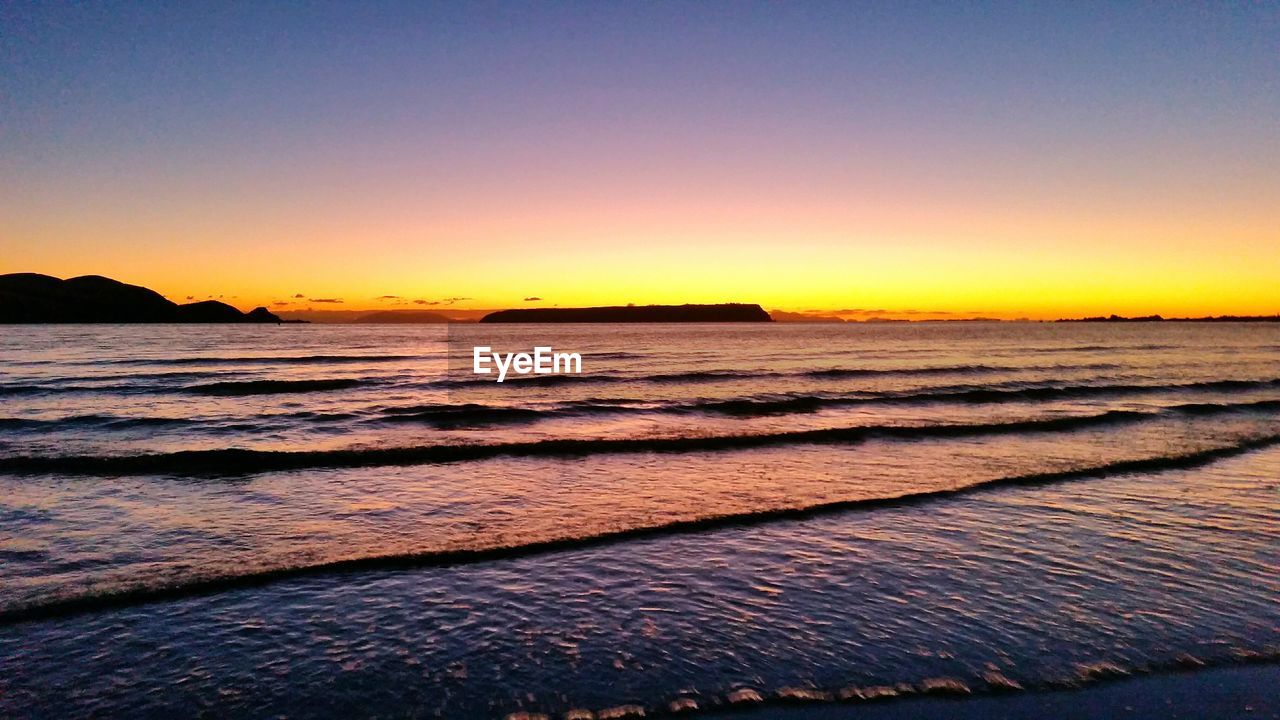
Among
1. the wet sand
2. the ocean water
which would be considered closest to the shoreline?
the wet sand

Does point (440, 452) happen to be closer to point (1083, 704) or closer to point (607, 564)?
point (607, 564)

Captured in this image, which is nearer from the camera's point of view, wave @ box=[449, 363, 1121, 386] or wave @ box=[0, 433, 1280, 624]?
wave @ box=[0, 433, 1280, 624]

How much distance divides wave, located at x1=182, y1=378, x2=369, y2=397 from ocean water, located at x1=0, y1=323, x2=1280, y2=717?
1198 centimetres

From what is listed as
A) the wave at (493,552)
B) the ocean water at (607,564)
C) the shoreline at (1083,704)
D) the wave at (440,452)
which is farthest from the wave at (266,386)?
the shoreline at (1083,704)

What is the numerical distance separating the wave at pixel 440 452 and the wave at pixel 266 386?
1784cm

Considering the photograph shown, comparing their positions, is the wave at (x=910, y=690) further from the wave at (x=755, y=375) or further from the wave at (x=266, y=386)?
the wave at (x=755, y=375)

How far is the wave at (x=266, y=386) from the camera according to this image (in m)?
34.1

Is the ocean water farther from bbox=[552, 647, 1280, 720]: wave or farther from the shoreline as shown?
the shoreline

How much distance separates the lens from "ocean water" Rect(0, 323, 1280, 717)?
5.87 metres

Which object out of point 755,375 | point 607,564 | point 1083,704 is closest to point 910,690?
point 1083,704

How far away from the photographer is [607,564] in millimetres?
8820

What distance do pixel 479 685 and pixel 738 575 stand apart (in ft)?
11.9

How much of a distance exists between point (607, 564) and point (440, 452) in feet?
33.4

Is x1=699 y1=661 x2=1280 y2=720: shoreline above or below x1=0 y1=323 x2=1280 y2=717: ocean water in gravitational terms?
above
